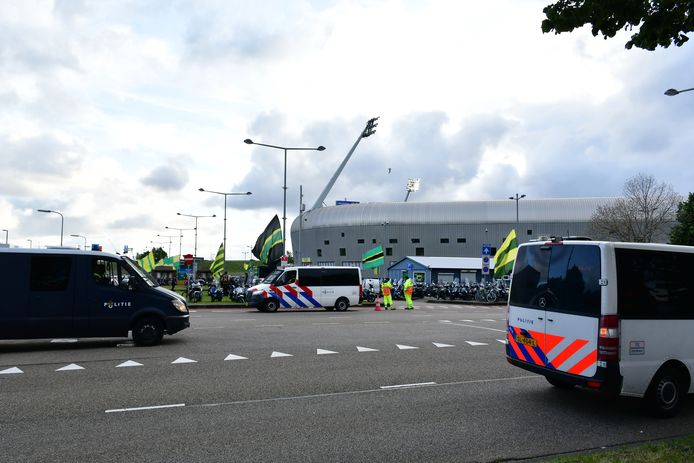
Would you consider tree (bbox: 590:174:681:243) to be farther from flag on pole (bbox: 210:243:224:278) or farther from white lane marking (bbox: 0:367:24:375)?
white lane marking (bbox: 0:367:24:375)

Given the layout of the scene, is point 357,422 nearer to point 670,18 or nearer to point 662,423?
point 662,423

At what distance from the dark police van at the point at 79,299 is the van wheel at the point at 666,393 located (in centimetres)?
924

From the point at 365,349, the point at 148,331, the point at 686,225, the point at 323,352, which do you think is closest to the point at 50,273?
the point at 148,331

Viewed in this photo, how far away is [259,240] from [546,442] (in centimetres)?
3176

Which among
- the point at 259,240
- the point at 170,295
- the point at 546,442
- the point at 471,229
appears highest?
the point at 471,229

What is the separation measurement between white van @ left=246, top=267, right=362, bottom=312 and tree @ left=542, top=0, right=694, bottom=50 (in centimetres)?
1991

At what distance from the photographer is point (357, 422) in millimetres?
6445

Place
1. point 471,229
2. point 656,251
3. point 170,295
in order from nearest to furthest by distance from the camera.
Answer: point 656,251, point 170,295, point 471,229

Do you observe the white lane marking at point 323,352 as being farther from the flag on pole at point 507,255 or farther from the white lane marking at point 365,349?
the flag on pole at point 507,255

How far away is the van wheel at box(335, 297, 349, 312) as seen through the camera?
2641 cm

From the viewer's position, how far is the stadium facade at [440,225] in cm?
8738

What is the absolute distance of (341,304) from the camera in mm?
26469

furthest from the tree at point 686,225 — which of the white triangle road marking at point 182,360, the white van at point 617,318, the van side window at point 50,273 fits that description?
the van side window at point 50,273

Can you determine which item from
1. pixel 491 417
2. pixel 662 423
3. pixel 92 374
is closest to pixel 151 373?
pixel 92 374
